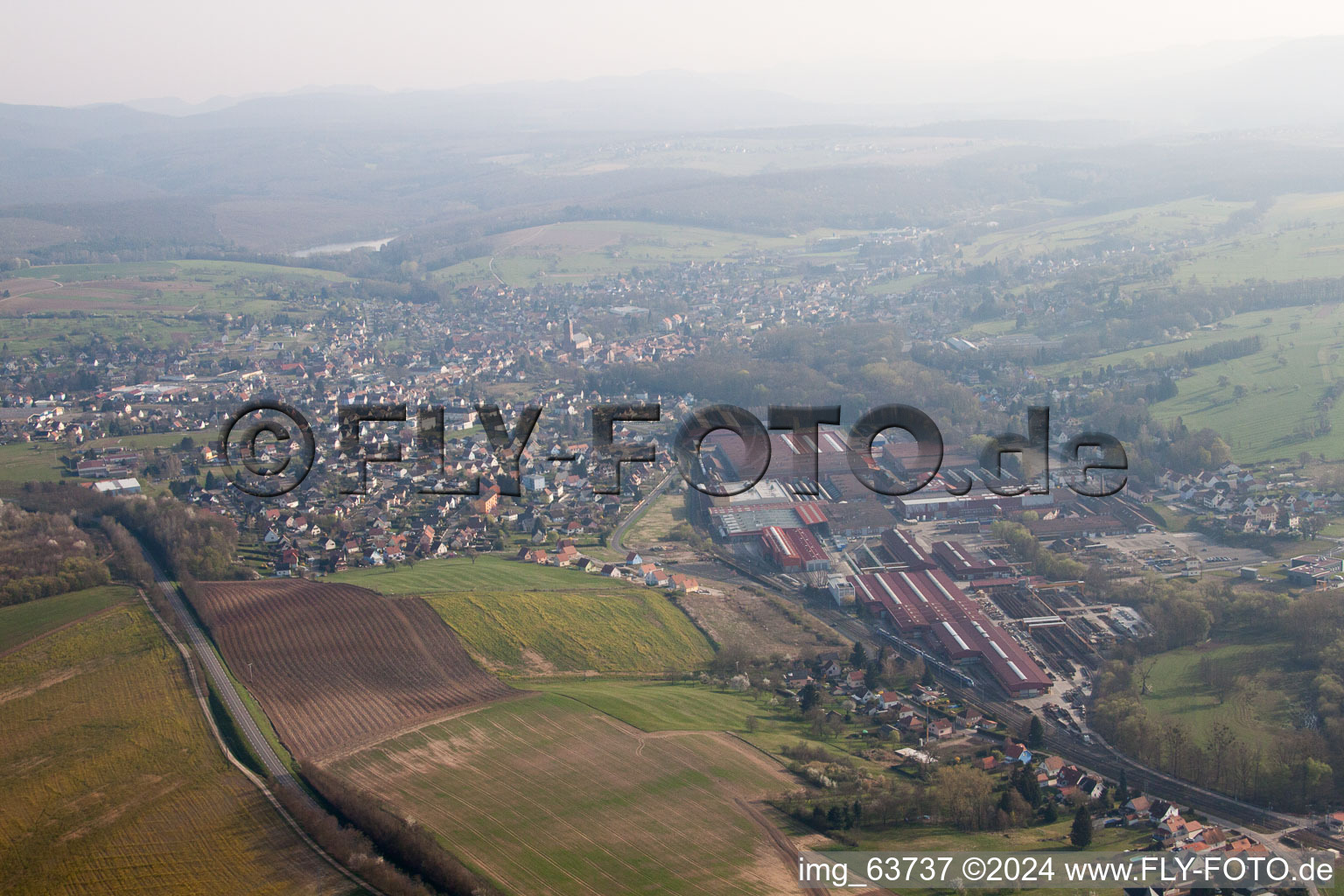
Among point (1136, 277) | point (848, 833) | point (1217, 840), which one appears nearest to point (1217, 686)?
point (1217, 840)

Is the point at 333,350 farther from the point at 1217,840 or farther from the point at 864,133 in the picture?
the point at 864,133

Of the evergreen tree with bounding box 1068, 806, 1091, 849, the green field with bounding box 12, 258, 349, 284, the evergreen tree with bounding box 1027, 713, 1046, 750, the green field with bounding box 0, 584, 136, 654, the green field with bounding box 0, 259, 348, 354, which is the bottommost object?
the evergreen tree with bounding box 1027, 713, 1046, 750

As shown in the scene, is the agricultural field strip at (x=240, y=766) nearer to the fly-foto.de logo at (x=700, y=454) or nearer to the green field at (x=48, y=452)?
the fly-foto.de logo at (x=700, y=454)

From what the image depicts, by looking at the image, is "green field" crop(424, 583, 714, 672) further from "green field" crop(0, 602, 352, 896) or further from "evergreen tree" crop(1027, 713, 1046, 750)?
"evergreen tree" crop(1027, 713, 1046, 750)

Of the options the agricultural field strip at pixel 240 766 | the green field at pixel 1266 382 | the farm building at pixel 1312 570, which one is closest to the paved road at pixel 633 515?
the agricultural field strip at pixel 240 766

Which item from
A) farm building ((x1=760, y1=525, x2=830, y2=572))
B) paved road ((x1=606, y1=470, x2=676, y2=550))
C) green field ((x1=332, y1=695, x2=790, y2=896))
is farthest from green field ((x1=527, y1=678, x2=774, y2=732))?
paved road ((x1=606, y1=470, x2=676, y2=550))

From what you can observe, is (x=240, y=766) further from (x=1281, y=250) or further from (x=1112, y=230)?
(x=1112, y=230)
